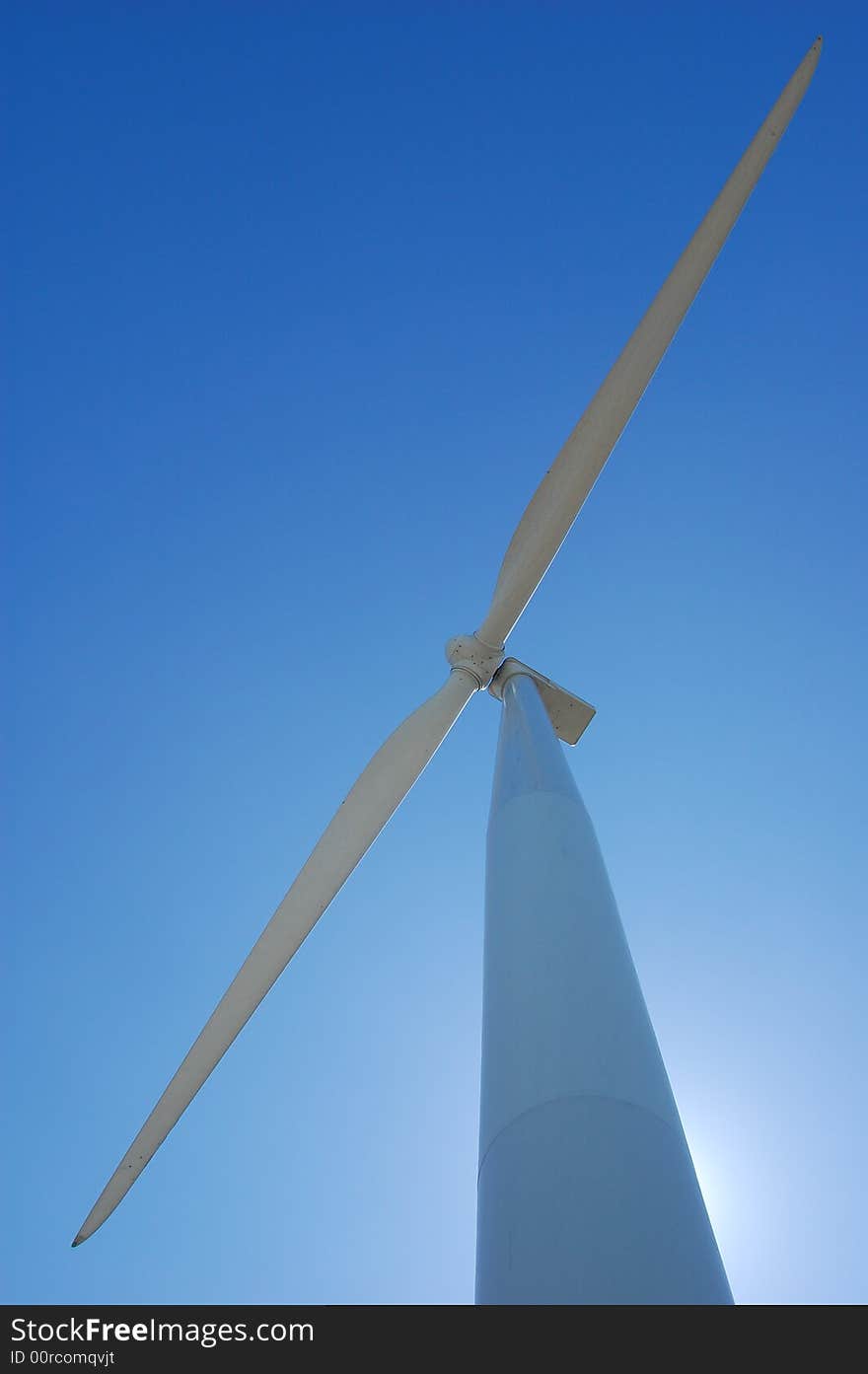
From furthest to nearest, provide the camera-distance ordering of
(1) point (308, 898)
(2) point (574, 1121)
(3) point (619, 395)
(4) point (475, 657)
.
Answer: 1. (4) point (475, 657)
2. (3) point (619, 395)
3. (1) point (308, 898)
4. (2) point (574, 1121)

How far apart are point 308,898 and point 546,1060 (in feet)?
19.7

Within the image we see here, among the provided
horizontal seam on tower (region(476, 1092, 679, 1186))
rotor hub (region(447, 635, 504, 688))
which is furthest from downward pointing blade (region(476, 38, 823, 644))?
horizontal seam on tower (region(476, 1092, 679, 1186))

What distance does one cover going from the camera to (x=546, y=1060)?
17.5ft

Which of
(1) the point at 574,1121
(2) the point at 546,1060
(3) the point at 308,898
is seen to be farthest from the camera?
(3) the point at 308,898

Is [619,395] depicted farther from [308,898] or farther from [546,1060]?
[546,1060]

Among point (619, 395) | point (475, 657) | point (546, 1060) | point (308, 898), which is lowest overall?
point (546, 1060)

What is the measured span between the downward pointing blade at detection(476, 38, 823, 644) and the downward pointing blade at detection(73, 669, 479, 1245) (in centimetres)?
172

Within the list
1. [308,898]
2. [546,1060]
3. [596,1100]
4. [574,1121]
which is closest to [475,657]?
[308,898]

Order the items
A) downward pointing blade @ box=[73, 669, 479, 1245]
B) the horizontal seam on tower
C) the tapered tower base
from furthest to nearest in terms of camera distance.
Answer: downward pointing blade @ box=[73, 669, 479, 1245], the horizontal seam on tower, the tapered tower base

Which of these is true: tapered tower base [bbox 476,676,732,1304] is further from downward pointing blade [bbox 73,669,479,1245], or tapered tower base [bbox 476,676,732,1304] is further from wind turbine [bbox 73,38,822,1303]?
downward pointing blade [bbox 73,669,479,1245]

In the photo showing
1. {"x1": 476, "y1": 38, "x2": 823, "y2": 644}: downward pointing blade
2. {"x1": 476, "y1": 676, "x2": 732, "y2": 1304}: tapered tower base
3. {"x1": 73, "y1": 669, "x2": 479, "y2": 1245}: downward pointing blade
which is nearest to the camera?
{"x1": 476, "y1": 676, "x2": 732, "y2": 1304}: tapered tower base

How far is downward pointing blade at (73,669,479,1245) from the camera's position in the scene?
33.3ft
